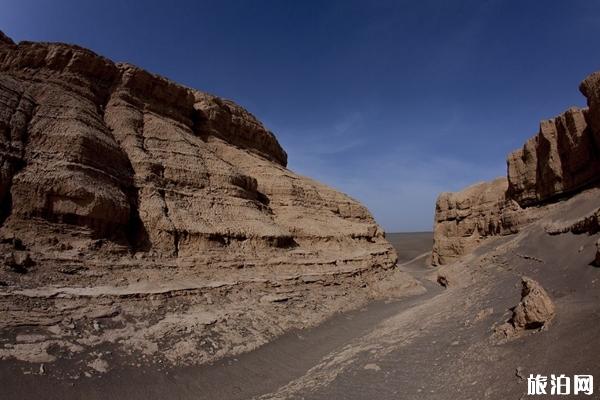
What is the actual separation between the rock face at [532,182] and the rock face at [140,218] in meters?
11.8

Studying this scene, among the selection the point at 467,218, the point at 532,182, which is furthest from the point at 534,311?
the point at 467,218

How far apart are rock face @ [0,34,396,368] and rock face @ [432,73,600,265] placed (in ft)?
38.7

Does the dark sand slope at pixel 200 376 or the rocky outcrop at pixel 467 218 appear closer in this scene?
the dark sand slope at pixel 200 376

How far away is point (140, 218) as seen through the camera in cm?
1569

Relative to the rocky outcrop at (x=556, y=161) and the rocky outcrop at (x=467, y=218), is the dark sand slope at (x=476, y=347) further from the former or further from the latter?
the rocky outcrop at (x=467, y=218)

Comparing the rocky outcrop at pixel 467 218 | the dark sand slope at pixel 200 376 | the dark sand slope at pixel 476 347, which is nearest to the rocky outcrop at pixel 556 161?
the rocky outcrop at pixel 467 218

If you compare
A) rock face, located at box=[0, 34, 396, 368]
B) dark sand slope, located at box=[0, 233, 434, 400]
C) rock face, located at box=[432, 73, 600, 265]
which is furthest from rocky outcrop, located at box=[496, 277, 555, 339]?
rock face, located at box=[432, 73, 600, 265]

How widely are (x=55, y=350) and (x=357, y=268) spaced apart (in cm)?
1681

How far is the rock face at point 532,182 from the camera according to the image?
18969 millimetres

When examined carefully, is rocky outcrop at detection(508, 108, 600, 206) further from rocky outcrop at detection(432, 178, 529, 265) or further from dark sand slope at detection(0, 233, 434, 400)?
dark sand slope at detection(0, 233, 434, 400)

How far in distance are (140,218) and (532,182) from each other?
2496 cm

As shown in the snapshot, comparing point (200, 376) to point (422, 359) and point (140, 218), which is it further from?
point (140, 218)

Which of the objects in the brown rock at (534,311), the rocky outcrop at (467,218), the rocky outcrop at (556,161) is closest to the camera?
the brown rock at (534,311)

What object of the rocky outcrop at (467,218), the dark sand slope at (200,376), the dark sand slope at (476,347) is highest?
the rocky outcrop at (467,218)
